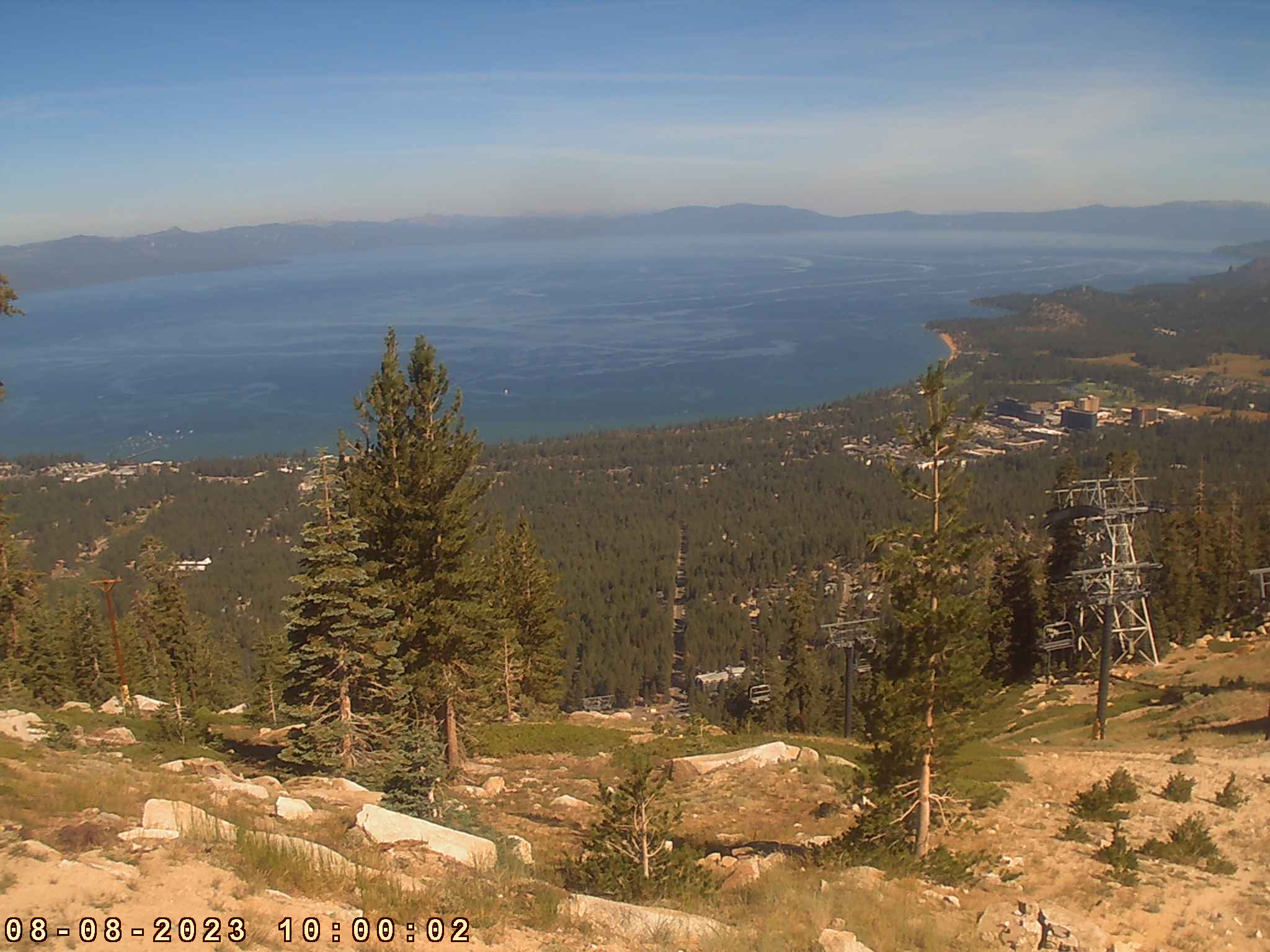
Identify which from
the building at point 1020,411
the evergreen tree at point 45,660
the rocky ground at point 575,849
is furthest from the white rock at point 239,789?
the building at point 1020,411

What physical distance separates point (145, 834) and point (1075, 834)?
12.7 metres

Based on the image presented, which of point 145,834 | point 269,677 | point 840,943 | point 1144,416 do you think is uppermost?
point 145,834

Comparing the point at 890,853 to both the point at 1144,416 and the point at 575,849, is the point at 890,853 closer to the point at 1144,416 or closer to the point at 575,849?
the point at 575,849

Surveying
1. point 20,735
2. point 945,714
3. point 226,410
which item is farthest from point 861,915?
point 226,410

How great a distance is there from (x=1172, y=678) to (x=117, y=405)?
548 ft

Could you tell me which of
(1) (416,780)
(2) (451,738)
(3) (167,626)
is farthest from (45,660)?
(1) (416,780)

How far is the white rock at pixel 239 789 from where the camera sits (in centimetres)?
1144

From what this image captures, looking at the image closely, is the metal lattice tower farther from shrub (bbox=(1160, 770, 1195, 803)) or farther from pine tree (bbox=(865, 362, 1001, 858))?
pine tree (bbox=(865, 362, 1001, 858))

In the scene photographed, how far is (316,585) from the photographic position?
14.6 metres

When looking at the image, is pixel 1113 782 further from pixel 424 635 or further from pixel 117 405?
pixel 117 405

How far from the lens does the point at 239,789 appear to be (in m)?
11.8

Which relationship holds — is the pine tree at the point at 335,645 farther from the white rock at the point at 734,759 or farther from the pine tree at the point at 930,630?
the pine tree at the point at 930,630

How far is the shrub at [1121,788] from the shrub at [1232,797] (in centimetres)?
124

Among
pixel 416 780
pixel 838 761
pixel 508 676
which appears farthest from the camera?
pixel 508 676
